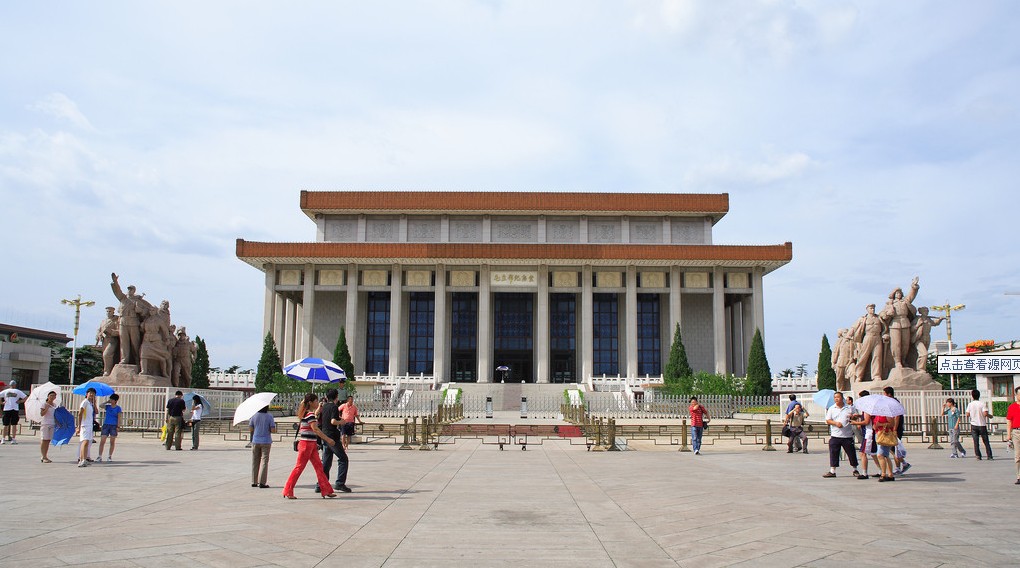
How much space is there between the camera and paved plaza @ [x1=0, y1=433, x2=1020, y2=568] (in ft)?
22.2

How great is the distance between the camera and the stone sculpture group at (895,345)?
24.9 m

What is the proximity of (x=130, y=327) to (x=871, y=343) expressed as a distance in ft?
81.1

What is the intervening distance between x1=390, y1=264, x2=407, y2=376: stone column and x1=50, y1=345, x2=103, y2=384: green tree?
22.5 m

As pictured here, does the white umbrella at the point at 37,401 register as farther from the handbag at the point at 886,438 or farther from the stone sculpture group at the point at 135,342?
the handbag at the point at 886,438

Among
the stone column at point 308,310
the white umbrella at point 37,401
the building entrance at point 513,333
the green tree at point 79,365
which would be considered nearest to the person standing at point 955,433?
the white umbrella at point 37,401

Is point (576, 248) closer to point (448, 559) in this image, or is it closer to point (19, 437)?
point (19, 437)

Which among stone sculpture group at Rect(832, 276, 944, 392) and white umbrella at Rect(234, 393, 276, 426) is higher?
stone sculpture group at Rect(832, 276, 944, 392)

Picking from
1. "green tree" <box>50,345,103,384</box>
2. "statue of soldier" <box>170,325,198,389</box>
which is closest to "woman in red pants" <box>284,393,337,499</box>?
"statue of soldier" <box>170,325,198,389</box>

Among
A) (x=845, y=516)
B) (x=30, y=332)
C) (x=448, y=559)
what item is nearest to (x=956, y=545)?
(x=845, y=516)

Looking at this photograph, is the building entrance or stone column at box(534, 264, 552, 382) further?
the building entrance

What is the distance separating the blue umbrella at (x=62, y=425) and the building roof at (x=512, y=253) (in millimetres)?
36474

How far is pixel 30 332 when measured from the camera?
69.4 meters

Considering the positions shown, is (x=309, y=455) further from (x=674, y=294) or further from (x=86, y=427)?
(x=674, y=294)

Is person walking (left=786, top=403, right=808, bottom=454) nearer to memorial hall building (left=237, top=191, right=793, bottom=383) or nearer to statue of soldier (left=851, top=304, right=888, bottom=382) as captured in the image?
statue of soldier (left=851, top=304, right=888, bottom=382)
